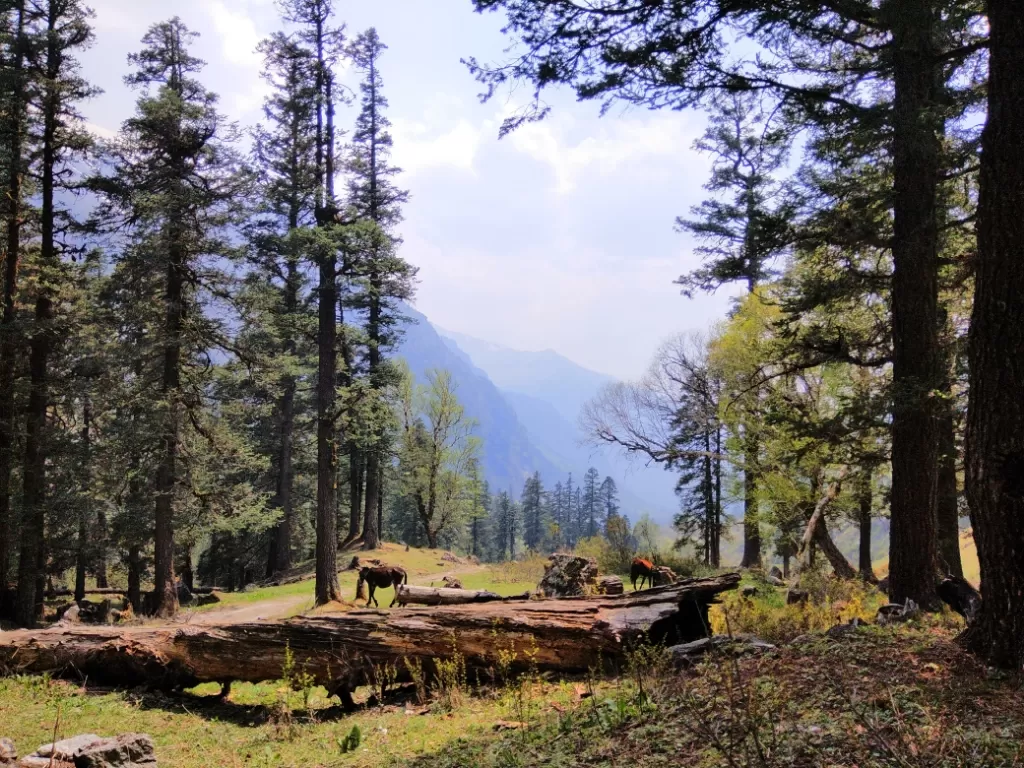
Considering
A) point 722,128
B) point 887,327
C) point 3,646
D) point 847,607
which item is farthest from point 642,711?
point 722,128

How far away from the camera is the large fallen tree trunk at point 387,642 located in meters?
6.93

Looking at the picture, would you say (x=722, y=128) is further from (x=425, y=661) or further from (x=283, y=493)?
(x=283, y=493)

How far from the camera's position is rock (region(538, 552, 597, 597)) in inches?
528

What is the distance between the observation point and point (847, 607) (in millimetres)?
8828

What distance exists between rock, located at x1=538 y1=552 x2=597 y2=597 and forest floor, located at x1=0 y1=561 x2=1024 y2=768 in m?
5.55

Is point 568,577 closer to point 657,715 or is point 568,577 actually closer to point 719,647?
point 719,647

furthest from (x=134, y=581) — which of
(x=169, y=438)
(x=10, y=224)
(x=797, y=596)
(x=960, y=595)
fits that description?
(x=960, y=595)

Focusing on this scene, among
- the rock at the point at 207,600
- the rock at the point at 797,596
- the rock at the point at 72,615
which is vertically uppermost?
the rock at the point at 797,596

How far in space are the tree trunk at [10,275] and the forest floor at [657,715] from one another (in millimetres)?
9620

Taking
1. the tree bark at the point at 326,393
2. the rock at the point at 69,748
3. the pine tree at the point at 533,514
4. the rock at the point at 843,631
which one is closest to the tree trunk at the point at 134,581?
the tree bark at the point at 326,393

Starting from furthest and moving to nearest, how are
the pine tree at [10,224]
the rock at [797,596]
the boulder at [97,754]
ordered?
the pine tree at [10,224], the rock at [797,596], the boulder at [97,754]

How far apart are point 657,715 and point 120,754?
14.3ft

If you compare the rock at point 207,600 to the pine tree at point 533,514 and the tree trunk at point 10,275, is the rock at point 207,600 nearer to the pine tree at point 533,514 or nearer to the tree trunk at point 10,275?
the tree trunk at point 10,275

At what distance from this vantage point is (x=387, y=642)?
7281mm
